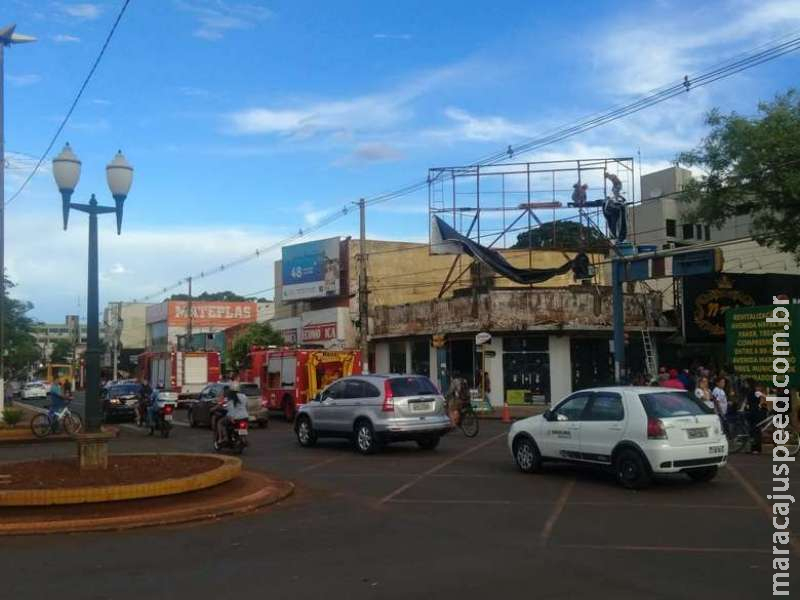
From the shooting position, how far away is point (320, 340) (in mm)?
50562

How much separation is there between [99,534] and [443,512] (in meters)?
4.22

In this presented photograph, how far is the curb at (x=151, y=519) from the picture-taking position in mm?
9703

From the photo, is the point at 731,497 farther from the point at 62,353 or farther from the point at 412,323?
the point at 62,353

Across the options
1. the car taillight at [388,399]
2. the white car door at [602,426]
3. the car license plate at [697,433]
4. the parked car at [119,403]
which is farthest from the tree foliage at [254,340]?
the car license plate at [697,433]

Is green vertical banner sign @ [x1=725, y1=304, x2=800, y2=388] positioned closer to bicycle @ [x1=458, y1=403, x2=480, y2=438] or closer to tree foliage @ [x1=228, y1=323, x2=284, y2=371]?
bicycle @ [x1=458, y1=403, x2=480, y2=438]

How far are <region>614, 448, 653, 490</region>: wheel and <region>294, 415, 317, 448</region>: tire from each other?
9062 millimetres

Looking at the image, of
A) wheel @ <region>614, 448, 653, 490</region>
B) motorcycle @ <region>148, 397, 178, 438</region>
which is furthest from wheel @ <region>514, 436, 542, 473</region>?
motorcycle @ <region>148, 397, 178, 438</region>

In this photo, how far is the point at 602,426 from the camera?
13.0 meters

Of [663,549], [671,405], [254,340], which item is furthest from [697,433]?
[254,340]

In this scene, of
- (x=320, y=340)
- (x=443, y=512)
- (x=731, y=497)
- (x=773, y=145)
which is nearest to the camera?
(x=443, y=512)

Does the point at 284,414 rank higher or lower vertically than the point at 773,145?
lower

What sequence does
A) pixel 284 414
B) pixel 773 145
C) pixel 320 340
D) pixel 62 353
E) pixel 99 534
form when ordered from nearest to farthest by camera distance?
pixel 99 534 < pixel 773 145 < pixel 284 414 < pixel 320 340 < pixel 62 353

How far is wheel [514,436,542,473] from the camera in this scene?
14320 millimetres

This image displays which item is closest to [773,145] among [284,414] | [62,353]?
[284,414]
